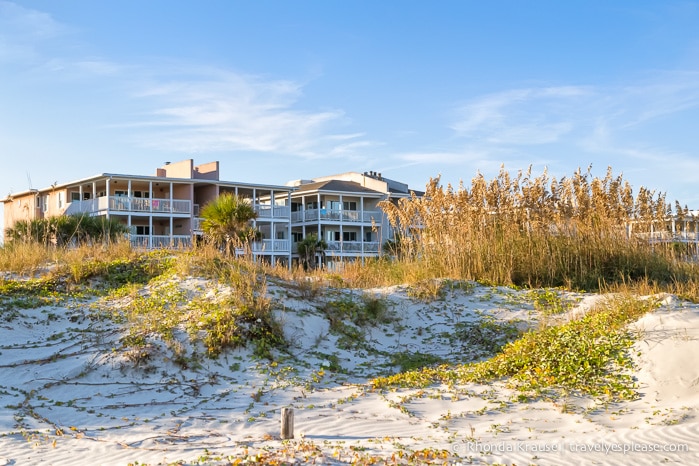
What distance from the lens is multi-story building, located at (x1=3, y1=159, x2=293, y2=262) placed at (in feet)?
133

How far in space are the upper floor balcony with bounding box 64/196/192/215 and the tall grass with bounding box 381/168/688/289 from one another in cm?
2744

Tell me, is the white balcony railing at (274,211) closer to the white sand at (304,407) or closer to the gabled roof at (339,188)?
the gabled roof at (339,188)

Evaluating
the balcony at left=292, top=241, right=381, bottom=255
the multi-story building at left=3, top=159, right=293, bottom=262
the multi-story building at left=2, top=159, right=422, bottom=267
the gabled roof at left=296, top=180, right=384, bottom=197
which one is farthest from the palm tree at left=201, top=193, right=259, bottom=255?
the gabled roof at left=296, top=180, right=384, bottom=197

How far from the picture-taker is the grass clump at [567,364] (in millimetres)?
8211

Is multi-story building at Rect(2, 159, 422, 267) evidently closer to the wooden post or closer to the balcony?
the balcony

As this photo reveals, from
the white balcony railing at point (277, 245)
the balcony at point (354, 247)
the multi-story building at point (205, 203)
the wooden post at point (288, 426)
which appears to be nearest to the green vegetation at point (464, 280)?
the wooden post at point (288, 426)

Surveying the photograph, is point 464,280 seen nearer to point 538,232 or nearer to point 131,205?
point 538,232

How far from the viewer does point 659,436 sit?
6582 mm

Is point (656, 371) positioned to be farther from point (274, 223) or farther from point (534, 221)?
point (274, 223)

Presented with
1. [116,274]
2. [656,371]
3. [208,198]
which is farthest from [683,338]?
[208,198]

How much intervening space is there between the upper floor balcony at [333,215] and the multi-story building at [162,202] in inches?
69.5

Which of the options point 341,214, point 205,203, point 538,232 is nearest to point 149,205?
point 205,203

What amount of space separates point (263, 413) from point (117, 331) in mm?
3494

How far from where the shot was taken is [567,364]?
8.67m
